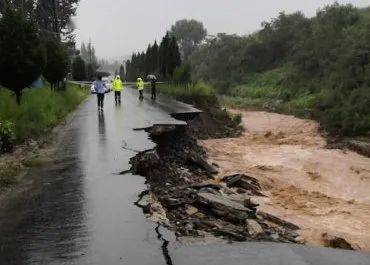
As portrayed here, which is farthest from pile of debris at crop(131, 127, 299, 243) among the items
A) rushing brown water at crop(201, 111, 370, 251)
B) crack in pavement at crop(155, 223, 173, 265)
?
rushing brown water at crop(201, 111, 370, 251)

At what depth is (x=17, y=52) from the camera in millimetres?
16297

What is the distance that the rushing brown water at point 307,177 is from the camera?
12211 mm

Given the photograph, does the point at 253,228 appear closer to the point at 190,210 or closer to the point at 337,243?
the point at 190,210

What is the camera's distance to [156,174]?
40.1ft

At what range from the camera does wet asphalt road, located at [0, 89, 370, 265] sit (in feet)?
20.4

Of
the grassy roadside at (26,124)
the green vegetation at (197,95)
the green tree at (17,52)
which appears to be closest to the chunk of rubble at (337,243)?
the grassy roadside at (26,124)

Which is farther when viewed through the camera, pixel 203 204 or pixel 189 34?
pixel 189 34

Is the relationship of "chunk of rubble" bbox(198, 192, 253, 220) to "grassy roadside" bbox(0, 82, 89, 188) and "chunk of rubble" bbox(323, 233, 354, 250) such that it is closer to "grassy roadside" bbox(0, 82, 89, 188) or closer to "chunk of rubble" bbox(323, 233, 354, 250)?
"chunk of rubble" bbox(323, 233, 354, 250)

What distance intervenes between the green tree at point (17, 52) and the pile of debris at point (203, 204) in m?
5.08

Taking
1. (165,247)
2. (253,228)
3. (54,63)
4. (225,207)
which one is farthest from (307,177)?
(54,63)

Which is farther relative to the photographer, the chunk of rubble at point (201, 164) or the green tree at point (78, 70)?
the green tree at point (78, 70)

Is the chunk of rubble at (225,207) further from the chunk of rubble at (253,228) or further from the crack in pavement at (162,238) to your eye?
the crack in pavement at (162,238)

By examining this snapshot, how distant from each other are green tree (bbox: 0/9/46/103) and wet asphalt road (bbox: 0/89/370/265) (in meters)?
6.07

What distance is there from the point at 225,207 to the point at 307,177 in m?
10.3
